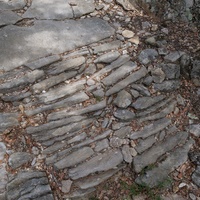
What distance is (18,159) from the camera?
459cm

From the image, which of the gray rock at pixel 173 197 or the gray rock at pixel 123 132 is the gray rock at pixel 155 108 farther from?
the gray rock at pixel 173 197

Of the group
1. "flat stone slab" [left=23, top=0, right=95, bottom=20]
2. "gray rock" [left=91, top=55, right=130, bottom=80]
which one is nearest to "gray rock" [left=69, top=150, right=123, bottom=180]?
"gray rock" [left=91, top=55, right=130, bottom=80]

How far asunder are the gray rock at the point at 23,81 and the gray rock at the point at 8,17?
136cm

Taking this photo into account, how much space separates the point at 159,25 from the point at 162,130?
Result: 2.41 m

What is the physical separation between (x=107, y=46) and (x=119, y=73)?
66cm

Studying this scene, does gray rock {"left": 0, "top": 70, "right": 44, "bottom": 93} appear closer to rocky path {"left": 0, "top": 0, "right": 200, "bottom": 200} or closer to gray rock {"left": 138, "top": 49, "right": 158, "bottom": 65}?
rocky path {"left": 0, "top": 0, "right": 200, "bottom": 200}

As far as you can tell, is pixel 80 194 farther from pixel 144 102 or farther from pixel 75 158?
pixel 144 102

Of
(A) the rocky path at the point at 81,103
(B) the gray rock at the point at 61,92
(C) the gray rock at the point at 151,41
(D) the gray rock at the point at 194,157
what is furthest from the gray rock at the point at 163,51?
(D) the gray rock at the point at 194,157

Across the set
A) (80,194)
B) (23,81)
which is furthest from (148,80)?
(80,194)

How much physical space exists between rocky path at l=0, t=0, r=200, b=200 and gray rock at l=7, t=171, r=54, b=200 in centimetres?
1

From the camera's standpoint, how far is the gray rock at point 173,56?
237 inches

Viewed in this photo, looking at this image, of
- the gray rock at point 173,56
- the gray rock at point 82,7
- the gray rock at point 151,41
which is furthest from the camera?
the gray rock at point 82,7

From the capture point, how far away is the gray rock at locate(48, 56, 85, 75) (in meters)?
5.36

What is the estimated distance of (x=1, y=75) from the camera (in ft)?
16.6
